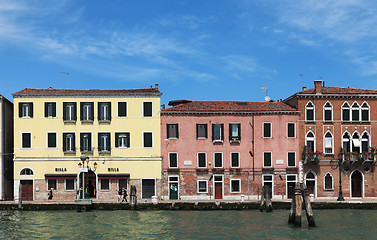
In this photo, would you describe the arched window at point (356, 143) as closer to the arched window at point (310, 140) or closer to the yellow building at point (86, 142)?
the arched window at point (310, 140)

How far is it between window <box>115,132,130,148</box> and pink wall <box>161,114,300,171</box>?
307 centimetres

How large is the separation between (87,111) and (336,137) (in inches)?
Result: 871

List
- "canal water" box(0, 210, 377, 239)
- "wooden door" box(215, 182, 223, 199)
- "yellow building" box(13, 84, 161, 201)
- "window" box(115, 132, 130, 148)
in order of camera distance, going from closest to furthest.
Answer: "canal water" box(0, 210, 377, 239)
"yellow building" box(13, 84, 161, 201)
"window" box(115, 132, 130, 148)
"wooden door" box(215, 182, 223, 199)

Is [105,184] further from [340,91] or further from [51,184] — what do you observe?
[340,91]

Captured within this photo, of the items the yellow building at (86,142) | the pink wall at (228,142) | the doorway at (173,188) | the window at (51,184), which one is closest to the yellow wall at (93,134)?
the yellow building at (86,142)

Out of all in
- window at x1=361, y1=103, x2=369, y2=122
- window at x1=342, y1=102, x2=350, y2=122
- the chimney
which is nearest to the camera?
the chimney

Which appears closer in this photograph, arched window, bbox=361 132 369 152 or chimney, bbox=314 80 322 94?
chimney, bbox=314 80 322 94

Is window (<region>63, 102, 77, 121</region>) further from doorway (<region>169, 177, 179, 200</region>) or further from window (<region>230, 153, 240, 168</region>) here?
window (<region>230, 153, 240, 168</region>)

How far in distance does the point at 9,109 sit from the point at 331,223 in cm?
2994

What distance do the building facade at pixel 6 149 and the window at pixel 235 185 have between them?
19.4 metres

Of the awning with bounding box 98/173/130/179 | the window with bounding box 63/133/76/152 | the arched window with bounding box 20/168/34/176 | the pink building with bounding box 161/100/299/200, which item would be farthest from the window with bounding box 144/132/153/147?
the arched window with bounding box 20/168/34/176

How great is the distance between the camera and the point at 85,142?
164 ft

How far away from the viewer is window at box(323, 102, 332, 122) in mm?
51156

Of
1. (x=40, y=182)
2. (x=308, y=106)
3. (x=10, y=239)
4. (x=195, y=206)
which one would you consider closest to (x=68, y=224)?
(x=10, y=239)
